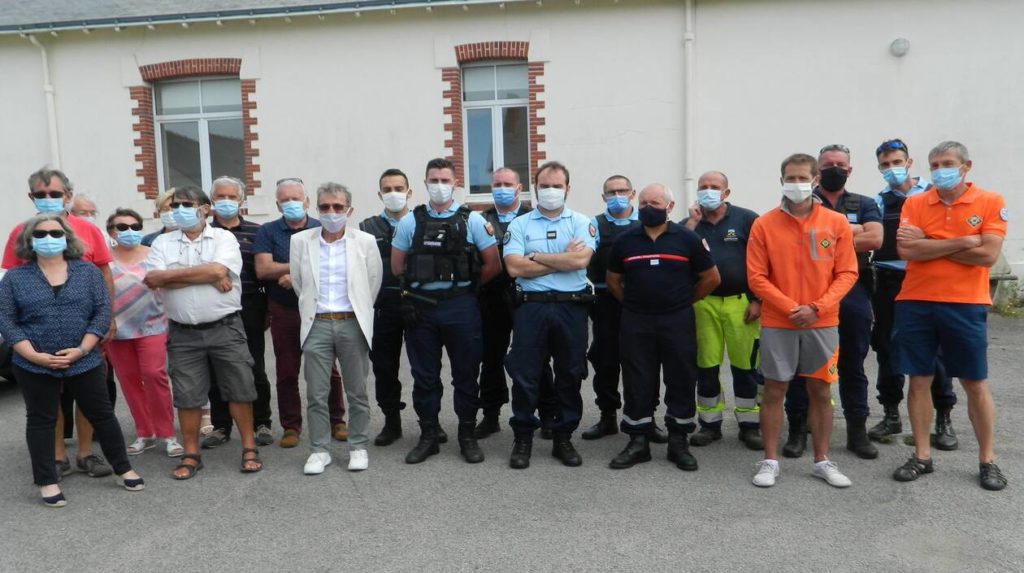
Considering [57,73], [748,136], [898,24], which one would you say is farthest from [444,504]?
[57,73]

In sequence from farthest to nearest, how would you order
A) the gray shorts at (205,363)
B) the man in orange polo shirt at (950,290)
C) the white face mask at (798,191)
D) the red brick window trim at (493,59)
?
the red brick window trim at (493,59), the gray shorts at (205,363), the white face mask at (798,191), the man in orange polo shirt at (950,290)

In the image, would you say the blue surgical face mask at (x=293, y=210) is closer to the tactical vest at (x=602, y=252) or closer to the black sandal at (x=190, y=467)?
the black sandal at (x=190, y=467)

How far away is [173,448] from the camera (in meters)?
5.26

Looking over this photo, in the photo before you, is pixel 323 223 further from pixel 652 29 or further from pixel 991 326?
pixel 991 326

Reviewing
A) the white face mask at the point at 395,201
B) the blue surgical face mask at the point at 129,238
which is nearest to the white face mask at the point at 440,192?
the white face mask at the point at 395,201

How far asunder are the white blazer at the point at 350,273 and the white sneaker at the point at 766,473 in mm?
2685

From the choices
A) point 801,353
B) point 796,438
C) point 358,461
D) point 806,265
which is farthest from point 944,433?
point 358,461

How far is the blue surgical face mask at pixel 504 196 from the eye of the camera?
17.4 feet

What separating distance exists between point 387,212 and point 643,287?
2.10m

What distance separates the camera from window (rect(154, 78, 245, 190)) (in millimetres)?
11977

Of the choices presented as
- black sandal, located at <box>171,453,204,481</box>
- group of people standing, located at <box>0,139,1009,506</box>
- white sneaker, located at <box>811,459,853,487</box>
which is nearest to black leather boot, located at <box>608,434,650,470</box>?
group of people standing, located at <box>0,139,1009,506</box>

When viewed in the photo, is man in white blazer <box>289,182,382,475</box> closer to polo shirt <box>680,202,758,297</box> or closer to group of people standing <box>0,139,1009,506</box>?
group of people standing <box>0,139,1009,506</box>

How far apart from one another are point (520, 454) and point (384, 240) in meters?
1.93

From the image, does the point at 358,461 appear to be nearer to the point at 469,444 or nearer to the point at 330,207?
the point at 469,444
